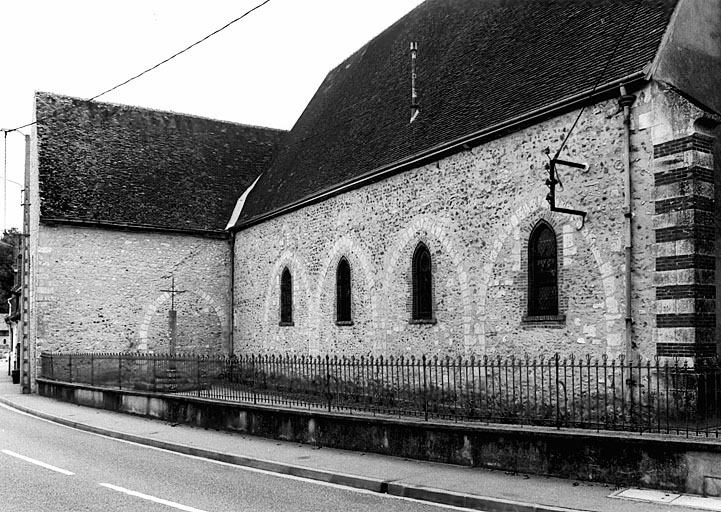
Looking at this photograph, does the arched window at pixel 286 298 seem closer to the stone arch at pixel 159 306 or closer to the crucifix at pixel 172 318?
the stone arch at pixel 159 306

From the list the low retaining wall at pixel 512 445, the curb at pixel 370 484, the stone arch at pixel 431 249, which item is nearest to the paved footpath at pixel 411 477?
the curb at pixel 370 484

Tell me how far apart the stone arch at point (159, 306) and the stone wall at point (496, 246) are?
6723 mm

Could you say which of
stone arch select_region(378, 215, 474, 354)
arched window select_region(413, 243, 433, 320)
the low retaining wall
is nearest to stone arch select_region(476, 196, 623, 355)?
stone arch select_region(378, 215, 474, 354)

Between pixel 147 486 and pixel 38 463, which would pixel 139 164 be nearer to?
pixel 38 463

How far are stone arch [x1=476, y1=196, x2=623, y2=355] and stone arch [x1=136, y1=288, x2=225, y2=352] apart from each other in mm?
15923

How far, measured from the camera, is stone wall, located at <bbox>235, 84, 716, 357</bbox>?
12.3 metres

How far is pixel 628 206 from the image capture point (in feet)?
40.4

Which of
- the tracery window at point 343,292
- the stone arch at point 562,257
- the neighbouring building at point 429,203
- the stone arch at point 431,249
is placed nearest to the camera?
the neighbouring building at point 429,203

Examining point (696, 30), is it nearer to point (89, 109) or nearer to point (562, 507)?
point (562, 507)

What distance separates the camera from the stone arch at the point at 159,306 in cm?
2767

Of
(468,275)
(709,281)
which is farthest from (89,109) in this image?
(709,281)

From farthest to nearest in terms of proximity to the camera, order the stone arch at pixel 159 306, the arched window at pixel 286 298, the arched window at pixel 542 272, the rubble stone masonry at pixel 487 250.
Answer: the stone arch at pixel 159 306
the arched window at pixel 286 298
the arched window at pixel 542 272
the rubble stone masonry at pixel 487 250

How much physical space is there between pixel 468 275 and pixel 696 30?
635cm

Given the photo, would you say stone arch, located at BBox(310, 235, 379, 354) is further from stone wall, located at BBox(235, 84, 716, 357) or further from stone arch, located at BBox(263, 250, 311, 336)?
stone arch, located at BBox(263, 250, 311, 336)
